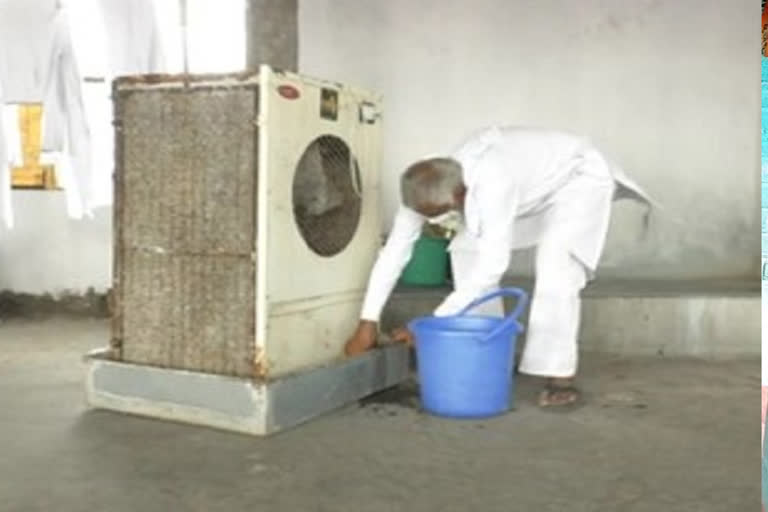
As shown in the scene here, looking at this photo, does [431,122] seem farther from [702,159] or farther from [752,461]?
[752,461]

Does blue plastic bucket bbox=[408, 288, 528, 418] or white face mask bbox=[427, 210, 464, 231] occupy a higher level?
white face mask bbox=[427, 210, 464, 231]

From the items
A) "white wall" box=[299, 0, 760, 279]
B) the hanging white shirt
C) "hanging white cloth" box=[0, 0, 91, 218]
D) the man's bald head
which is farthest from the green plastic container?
"hanging white cloth" box=[0, 0, 91, 218]

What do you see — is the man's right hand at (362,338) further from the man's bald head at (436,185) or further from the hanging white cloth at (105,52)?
the hanging white cloth at (105,52)

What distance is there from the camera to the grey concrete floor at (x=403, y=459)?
2.44 meters

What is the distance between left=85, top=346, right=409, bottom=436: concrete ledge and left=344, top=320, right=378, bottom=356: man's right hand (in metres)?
0.05

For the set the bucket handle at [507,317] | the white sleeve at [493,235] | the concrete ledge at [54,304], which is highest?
the white sleeve at [493,235]

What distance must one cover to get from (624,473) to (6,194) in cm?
426

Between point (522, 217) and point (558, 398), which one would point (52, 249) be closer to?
point (522, 217)

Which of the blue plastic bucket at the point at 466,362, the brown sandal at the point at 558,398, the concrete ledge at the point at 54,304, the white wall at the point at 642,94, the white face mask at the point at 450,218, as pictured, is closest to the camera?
the blue plastic bucket at the point at 466,362

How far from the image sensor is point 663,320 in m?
4.49

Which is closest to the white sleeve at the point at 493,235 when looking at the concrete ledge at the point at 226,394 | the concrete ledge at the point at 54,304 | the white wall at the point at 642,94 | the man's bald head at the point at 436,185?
the man's bald head at the point at 436,185

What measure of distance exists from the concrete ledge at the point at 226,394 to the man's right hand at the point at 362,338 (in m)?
0.05

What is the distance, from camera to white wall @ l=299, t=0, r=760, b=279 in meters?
5.16

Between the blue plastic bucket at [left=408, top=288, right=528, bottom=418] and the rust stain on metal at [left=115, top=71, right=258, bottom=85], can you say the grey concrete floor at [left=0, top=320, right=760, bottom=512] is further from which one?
the rust stain on metal at [left=115, top=71, right=258, bottom=85]
